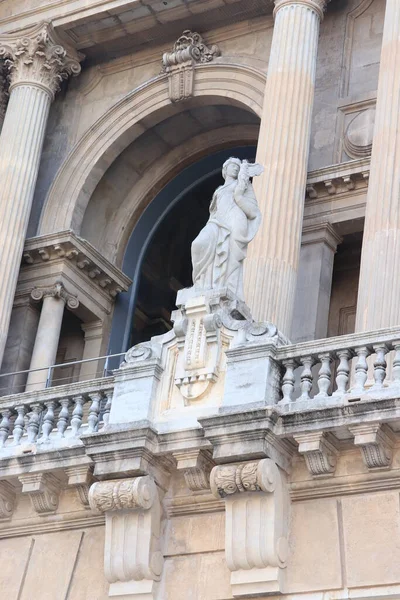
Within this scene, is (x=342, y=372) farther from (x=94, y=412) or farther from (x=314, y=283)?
(x=314, y=283)

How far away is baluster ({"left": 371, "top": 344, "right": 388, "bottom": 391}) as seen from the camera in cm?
1792

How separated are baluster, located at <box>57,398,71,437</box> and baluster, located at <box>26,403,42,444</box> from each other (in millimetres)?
381

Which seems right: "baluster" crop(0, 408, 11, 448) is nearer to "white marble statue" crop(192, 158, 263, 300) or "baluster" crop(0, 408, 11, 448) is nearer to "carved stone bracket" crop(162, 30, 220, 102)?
"white marble statue" crop(192, 158, 263, 300)

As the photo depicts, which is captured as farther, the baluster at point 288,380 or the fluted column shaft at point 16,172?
the fluted column shaft at point 16,172

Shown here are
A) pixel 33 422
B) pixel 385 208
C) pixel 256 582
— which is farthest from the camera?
pixel 385 208

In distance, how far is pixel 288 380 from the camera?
18.6 m

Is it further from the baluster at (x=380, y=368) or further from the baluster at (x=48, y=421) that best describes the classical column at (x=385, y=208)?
the baluster at (x=48, y=421)

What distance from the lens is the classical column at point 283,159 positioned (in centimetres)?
2364

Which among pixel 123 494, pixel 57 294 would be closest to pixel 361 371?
pixel 123 494

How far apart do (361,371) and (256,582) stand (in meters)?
2.94

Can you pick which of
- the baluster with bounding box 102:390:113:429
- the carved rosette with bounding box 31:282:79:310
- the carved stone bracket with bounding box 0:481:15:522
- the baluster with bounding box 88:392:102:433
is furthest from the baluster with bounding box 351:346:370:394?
the carved rosette with bounding box 31:282:79:310

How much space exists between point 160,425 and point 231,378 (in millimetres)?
1172

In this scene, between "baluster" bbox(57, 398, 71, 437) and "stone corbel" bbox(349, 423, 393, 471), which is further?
"baluster" bbox(57, 398, 71, 437)

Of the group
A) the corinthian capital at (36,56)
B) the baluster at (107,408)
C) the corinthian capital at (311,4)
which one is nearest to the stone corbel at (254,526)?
the baluster at (107,408)
